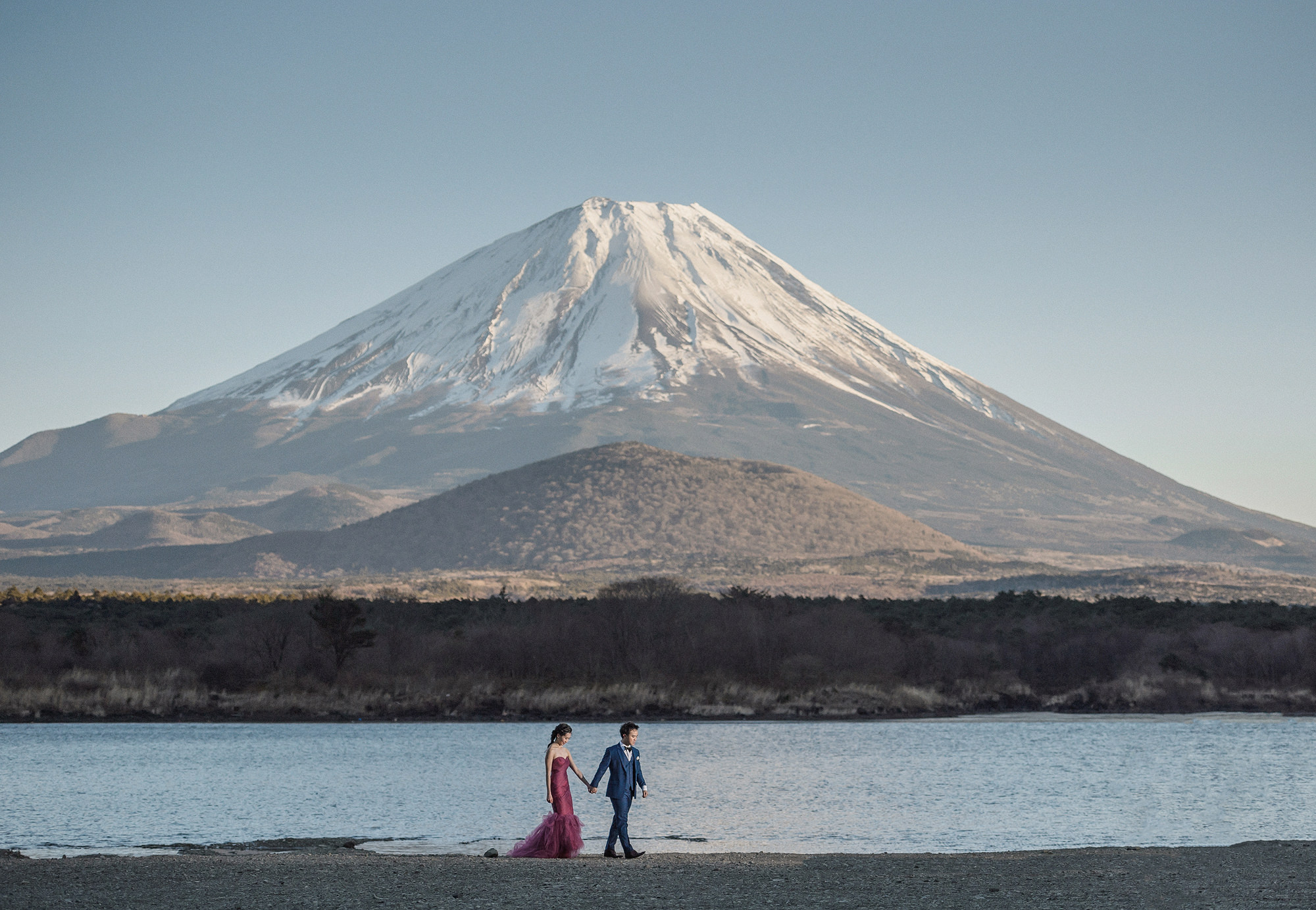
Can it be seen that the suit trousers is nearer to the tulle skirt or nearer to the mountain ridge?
the tulle skirt

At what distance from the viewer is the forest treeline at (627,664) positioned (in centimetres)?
5053

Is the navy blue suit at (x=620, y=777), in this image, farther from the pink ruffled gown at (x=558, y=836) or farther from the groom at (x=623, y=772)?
the pink ruffled gown at (x=558, y=836)

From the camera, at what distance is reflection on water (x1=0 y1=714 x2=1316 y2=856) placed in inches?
997

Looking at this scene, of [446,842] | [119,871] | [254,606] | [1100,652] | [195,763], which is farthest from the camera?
[254,606]

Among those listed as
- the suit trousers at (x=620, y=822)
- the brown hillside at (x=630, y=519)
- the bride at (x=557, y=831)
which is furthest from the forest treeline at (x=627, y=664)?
the brown hillside at (x=630, y=519)

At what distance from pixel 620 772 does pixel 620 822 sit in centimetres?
105

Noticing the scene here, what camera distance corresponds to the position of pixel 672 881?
690 inches

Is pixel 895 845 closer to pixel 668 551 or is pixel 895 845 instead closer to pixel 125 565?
pixel 668 551

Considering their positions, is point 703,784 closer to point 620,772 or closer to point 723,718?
point 620,772

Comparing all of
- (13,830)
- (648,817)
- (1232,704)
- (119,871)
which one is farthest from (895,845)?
(1232,704)

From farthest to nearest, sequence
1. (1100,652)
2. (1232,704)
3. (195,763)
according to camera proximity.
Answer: (1100,652)
(1232,704)
(195,763)

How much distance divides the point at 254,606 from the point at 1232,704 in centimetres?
3783

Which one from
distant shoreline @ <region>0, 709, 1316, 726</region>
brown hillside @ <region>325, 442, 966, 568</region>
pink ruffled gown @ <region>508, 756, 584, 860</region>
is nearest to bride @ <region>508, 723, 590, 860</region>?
pink ruffled gown @ <region>508, 756, 584, 860</region>

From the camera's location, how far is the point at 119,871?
18172 millimetres
